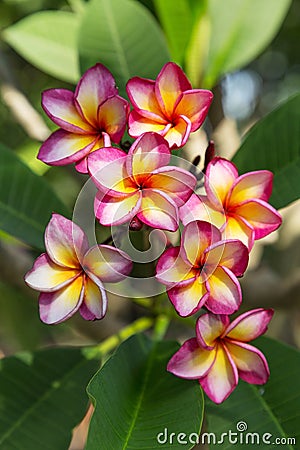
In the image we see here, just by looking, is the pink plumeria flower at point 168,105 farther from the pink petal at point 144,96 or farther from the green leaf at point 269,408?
the green leaf at point 269,408

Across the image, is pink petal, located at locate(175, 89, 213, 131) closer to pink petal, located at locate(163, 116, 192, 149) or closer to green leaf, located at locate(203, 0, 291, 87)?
pink petal, located at locate(163, 116, 192, 149)

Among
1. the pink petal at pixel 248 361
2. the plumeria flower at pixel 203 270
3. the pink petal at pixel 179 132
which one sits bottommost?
the pink petal at pixel 248 361

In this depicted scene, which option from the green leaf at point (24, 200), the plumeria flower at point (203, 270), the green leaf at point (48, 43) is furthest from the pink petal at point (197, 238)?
the green leaf at point (48, 43)

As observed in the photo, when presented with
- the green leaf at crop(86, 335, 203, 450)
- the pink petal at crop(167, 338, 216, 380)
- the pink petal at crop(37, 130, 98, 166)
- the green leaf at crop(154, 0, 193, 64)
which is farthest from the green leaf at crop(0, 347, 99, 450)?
the green leaf at crop(154, 0, 193, 64)

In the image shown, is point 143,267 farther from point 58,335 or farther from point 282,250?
point 58,335

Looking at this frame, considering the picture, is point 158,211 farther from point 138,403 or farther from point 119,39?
point 119,39

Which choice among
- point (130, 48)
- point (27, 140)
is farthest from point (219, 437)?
point (27, 140)
